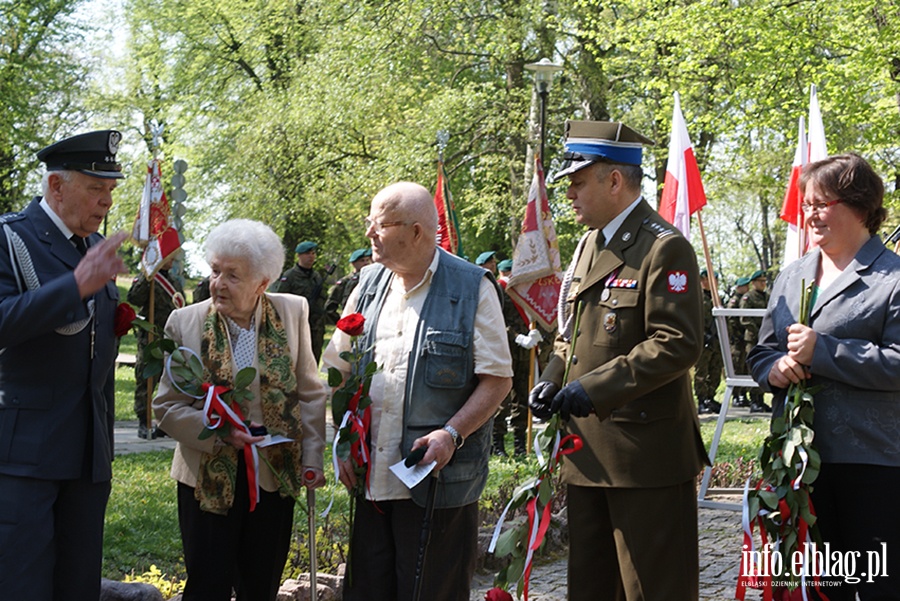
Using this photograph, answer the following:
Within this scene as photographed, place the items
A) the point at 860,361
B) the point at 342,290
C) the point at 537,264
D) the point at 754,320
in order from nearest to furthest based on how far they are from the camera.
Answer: the point at 860,361
the point at 537,264
the point at 342,290
the point at 754,320

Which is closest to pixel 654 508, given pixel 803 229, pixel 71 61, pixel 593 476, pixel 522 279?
pixel 593 476

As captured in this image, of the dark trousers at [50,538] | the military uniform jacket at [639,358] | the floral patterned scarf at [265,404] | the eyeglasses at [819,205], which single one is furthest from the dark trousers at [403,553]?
the eyeglasses at [819,205]

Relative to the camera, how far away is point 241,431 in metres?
4.00

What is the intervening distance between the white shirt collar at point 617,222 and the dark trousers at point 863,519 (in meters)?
1.17

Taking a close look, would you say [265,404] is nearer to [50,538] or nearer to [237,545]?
[237,545]

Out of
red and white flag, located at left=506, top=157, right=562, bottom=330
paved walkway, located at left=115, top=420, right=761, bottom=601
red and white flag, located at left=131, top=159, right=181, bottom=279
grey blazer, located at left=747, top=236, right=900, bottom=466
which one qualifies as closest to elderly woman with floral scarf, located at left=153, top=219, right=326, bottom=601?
paved walkway, located at left=115, top=420, right=761, bottom=601

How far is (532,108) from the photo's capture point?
71.9 feet

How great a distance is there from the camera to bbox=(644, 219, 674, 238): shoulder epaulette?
384cm

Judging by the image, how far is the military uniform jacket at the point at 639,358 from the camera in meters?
3.65

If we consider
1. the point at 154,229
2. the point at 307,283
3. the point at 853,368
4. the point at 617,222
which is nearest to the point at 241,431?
the point at 617,222

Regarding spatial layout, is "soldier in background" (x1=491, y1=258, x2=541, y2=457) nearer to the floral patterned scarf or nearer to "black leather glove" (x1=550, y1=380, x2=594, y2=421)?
the floral patterned scarf

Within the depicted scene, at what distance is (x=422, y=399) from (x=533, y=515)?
623 mm

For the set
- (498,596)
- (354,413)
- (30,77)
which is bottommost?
(498,596)

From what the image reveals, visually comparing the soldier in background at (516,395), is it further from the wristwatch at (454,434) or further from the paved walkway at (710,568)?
the wristwatch at (454,434)
